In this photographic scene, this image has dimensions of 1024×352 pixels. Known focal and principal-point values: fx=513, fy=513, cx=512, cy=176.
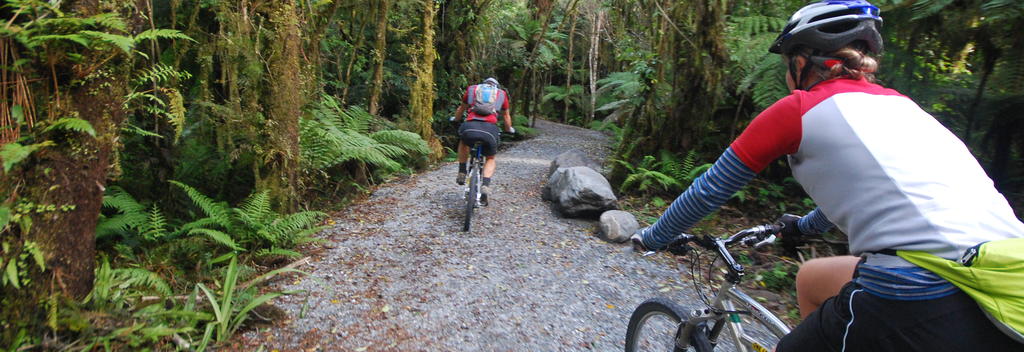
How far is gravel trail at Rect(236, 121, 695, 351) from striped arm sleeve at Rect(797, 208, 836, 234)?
5.93 feet

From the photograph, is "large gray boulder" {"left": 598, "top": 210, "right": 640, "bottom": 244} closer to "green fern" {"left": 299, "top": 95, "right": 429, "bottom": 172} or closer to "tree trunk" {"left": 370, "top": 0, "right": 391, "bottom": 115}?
"green fern" {"left": 299, "top": 95, "right": 429, "bottom": 172}

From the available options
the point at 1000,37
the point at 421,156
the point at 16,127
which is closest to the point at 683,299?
the point at 1000,37

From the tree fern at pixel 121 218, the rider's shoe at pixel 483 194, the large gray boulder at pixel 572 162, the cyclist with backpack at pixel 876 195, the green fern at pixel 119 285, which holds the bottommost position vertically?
the large gray boulder at pixel 572 162

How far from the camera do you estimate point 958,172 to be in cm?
123

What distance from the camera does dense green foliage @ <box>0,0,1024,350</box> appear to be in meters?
2.44

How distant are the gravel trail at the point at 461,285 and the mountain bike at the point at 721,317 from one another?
1.16m

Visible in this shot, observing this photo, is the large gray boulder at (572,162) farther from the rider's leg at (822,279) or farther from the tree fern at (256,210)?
the rider's leg at (822,279)

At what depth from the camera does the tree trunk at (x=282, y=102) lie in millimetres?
4883

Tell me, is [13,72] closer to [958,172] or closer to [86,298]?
[86,298]

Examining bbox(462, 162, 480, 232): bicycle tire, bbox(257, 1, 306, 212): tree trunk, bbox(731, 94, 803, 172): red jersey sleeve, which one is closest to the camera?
bbox(731, 94, 803, 172): red jersey sleeve

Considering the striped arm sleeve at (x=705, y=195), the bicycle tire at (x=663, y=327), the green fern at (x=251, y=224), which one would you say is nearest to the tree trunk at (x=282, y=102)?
the green fern at (x=251, y=224)

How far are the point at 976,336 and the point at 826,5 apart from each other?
98 cm

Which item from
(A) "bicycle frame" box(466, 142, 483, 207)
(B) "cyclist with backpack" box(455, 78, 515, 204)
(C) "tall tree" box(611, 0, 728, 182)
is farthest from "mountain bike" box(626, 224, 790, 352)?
(C) "tall tree" box(611, 0, 728, 182)

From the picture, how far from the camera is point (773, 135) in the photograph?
144 centimetres
